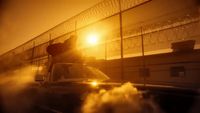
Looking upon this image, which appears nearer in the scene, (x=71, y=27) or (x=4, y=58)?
(x=71, y=27)

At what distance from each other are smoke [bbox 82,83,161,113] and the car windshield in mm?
1830

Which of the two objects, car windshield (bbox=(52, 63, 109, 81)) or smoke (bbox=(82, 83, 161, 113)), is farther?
car windshield (bbox=(52, 63, 109, 81))

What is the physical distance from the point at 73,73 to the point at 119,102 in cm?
248

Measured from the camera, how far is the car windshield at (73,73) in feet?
15.4

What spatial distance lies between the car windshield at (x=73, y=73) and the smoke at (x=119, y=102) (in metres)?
1.83

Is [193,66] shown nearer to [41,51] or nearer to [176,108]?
[176,108]

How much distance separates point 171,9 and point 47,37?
8.00 m

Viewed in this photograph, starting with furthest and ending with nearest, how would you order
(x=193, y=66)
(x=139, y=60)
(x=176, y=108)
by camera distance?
(x=139, y=60) → (x=193, y=66) → (x=176, y=108)

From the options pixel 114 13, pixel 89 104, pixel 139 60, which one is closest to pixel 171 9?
pixel 114 13

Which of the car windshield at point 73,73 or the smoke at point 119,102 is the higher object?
the car windshield at point 73,73

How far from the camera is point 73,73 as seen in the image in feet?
15.8

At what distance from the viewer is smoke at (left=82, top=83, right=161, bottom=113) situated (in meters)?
2.15

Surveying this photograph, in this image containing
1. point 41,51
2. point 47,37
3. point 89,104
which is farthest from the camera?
point 41,51

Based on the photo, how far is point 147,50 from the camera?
26.9 feet
